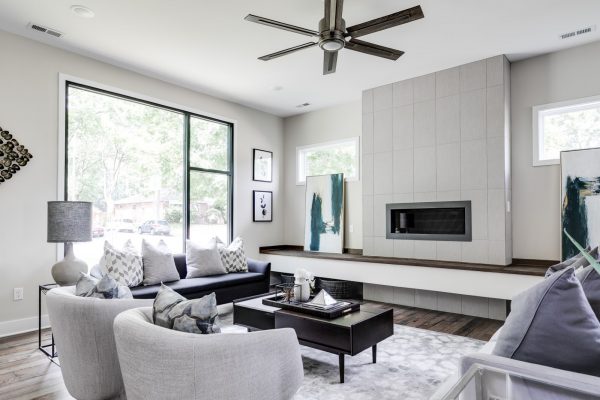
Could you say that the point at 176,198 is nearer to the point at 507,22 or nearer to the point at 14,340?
the point at 14,340

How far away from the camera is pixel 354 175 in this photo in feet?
19.5

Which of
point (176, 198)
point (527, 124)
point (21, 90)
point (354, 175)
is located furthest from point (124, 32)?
point (527, 124)

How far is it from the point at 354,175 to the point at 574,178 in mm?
2840

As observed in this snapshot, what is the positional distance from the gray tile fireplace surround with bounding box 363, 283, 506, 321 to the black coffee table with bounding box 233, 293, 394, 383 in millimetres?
1999

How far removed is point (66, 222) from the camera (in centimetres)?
323

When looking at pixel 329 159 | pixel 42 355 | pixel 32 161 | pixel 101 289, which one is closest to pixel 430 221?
pixel 329 159

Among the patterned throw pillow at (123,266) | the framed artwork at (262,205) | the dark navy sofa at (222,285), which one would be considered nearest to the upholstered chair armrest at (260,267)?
the dark navy sofa at (222,285)

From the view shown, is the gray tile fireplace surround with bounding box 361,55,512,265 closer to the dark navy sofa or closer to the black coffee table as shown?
the dark navy sofa

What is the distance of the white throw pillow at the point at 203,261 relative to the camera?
4.43 metres

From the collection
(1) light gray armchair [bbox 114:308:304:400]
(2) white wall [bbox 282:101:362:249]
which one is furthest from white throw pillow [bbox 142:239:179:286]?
(2) white wall [bbox 282:101:362:249]

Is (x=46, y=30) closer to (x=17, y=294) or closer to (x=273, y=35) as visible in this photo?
(x=273, y=35)

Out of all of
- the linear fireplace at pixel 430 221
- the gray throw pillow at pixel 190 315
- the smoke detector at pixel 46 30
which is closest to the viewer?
the gray throw pillow at pixel 190 315

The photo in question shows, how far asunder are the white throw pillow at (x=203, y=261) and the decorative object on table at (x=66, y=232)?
132 cm

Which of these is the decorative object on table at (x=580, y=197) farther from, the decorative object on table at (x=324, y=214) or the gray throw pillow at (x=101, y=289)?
the gray throw pillow at (x=101, y=289)
